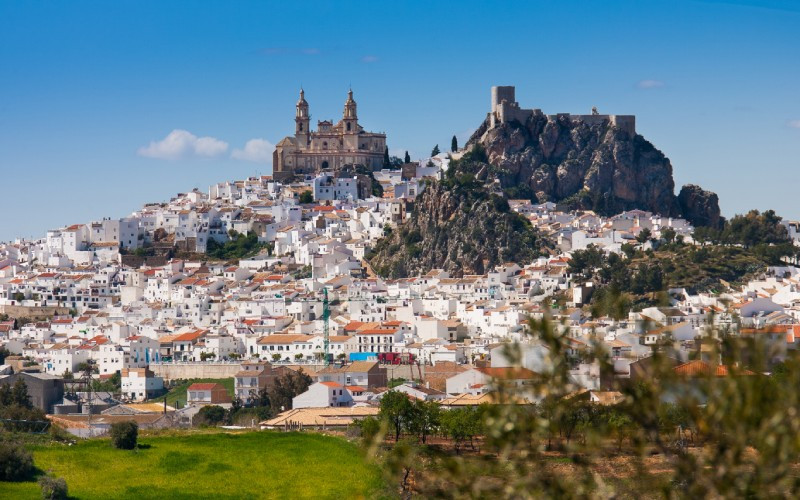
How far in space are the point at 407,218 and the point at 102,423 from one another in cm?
3509

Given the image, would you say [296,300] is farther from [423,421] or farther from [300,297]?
[423,421]

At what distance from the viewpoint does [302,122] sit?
9238 centimetres

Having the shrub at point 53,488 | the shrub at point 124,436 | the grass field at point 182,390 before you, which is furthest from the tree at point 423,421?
the grass field at point 182,390

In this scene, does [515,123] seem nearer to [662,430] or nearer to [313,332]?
[313,332]

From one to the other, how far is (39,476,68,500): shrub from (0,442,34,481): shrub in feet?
5.20

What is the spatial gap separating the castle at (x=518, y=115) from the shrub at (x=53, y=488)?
5800 cm

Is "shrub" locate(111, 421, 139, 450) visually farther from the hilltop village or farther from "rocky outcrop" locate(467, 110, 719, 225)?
"rocky outcrop" locate(467, 110, 719, 225)

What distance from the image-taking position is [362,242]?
7706 centimetres

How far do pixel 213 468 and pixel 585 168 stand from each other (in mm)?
53696

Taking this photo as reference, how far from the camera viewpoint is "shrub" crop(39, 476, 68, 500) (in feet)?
101

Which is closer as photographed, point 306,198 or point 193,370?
point 193,370

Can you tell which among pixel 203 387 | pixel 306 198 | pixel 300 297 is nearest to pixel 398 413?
pixel 203 387

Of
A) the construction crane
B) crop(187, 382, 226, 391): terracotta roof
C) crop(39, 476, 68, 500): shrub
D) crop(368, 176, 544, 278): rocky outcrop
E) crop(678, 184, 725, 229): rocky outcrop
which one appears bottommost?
crop(39, 476, 68, 500): shrub

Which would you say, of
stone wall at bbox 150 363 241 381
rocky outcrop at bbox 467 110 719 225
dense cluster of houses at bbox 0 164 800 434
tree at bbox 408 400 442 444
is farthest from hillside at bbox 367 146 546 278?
tree at bbox 408 400 442 444
